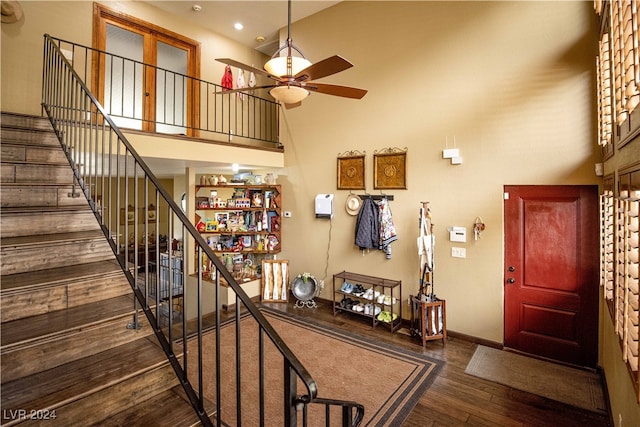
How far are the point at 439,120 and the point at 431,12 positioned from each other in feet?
4.87

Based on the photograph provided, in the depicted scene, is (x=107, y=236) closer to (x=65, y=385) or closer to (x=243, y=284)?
(x=65, y=385)

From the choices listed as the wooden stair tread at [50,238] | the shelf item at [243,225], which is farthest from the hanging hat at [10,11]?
the wooden stair tread at [50,238]

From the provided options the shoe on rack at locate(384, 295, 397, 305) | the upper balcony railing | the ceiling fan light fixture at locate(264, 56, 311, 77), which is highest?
the upper balcony railing

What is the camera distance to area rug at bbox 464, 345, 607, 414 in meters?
2.85

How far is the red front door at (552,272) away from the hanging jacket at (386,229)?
1442 mm

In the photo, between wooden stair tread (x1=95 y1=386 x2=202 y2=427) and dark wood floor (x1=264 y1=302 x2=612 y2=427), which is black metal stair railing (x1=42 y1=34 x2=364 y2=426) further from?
dark wood floor (x1=264 y1=302 x2=612 y2=427)

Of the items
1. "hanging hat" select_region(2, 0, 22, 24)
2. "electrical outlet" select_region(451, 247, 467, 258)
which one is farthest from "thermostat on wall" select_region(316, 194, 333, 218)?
"hanging hat" select_region(2, 0, 22, 24)

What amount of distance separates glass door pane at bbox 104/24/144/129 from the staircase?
2.95 metres

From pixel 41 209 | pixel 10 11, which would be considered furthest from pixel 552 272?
pixel 10 11

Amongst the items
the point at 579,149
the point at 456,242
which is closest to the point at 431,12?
the point at 579,149

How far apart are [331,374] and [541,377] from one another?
216 centimetres

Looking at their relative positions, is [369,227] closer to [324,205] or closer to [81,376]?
[324,205]

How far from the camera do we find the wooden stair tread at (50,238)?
2.05m

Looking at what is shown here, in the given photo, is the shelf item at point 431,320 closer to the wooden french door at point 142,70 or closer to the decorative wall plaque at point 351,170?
the decorative wall plaque at point 351,170
